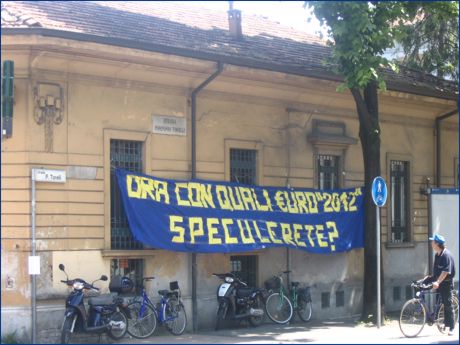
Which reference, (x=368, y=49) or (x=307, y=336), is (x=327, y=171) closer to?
(x=368, y=49)

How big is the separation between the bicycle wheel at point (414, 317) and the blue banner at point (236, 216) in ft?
10.4

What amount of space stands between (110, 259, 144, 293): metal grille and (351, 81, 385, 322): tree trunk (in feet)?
16.1

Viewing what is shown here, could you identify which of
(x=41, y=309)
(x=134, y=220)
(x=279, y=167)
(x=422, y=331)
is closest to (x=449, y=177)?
(x=279, y=167)

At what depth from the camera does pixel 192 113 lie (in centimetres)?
1602

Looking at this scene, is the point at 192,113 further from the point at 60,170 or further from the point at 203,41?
the point at 60,170

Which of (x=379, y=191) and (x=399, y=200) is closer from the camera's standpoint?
(x=379, y=191)

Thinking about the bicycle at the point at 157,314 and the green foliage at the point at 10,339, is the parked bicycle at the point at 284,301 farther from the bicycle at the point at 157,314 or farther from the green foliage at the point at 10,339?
the green foliage at the point at 10,339

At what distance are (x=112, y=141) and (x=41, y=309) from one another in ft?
11.6

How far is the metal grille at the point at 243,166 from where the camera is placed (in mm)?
16922

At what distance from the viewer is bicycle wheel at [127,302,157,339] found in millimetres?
14117

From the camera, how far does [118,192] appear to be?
14.9 m

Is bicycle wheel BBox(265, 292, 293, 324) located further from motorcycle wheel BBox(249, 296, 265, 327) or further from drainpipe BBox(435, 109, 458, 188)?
drainpipe BBox(435, 109, 458, 188)

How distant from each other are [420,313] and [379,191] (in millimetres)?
2493

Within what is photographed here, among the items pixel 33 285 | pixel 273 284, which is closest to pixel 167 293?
pixel 33 285
